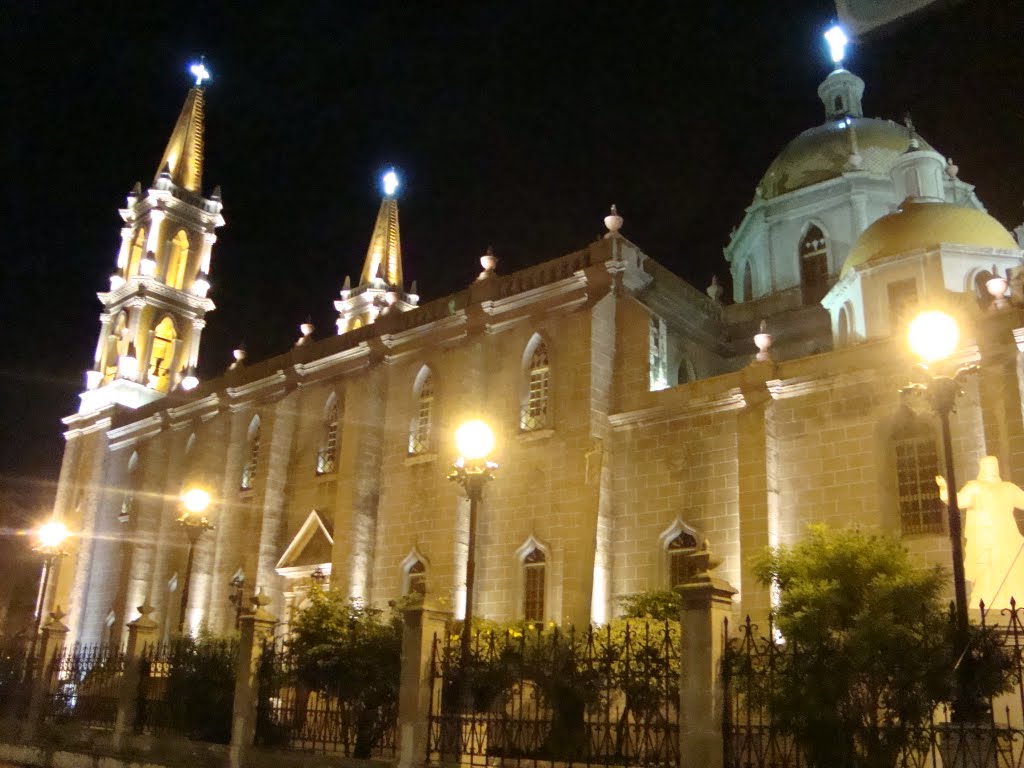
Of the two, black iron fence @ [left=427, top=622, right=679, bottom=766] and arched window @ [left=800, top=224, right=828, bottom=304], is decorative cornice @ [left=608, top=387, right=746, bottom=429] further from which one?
arched window @ [left=800, top=224, right=828, bottom=304]

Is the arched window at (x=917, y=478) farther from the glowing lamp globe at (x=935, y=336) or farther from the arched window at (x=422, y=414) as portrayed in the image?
the arched window at (x=422, y=414)

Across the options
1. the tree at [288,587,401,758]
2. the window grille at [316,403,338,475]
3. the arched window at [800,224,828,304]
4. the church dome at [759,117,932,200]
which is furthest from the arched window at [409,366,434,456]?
the church dome at [759,117,932,200]

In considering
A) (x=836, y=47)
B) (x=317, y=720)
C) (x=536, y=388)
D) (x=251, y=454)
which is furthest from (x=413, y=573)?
(x=836, y=47)

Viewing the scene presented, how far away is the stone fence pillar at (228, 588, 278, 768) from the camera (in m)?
13.8

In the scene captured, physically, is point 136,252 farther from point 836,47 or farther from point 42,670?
point 836,47

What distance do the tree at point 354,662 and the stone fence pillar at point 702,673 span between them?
5.90 meters

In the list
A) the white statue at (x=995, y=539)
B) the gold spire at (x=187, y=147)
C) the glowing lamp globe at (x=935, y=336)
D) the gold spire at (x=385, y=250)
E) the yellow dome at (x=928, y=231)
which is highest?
the gold spire at (x=187, y=147)

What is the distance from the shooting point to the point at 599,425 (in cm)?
2273

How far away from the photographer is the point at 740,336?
1165 inches

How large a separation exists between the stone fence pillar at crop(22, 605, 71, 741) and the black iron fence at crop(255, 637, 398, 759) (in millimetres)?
6821

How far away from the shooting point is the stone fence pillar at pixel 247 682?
1381 centimetres

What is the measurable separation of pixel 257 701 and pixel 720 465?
11.4 metres

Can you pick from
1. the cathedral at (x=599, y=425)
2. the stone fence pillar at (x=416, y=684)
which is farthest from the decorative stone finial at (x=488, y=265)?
the stone fence pillar at (x=416, y=684)

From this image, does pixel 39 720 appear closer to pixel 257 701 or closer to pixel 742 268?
pixel 257 701
